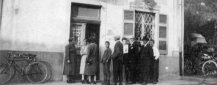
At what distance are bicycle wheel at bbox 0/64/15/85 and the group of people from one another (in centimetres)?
208

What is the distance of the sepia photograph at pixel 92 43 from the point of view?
11.3 metres

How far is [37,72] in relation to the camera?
37.1ft

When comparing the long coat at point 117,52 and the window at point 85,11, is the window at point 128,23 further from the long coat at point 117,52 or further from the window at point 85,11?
the long coat at point 117,52

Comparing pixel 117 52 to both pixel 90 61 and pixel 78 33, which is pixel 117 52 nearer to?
pixel 90 61

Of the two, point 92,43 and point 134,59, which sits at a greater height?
point 92,43

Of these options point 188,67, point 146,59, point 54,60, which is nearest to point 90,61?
point 54,60

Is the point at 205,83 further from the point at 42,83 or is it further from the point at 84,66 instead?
the point at 42,83

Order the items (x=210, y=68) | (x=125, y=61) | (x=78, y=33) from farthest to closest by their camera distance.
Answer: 1. (x=210, y=68)
2. (x=78, y=33)
3. (x=125, y=61)

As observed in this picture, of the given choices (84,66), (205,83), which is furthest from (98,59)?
(205,83)

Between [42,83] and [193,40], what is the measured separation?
13.3m

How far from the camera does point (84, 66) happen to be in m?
11.5

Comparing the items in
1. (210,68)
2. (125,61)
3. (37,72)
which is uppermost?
(125,61)

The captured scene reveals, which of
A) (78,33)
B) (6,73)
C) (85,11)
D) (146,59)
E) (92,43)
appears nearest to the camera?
(6,73)

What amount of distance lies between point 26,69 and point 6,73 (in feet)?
2.48
